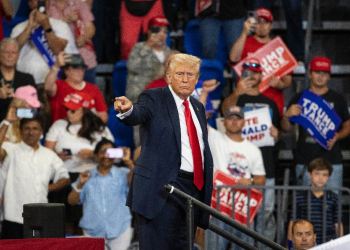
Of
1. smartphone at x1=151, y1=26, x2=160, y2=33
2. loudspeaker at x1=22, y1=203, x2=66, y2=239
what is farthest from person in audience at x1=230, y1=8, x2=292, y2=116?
loudspeaker at x1=22, y1=203, x2=66, y2=239

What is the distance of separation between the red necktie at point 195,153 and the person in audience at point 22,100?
7.54 feet

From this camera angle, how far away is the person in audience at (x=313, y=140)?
18.1 ft

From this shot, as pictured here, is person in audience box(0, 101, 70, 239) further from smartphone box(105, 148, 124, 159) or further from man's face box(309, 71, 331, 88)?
man's face box(309, 71, 331, 88)

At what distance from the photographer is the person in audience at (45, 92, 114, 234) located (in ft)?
17.1

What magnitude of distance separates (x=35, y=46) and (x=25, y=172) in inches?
58.3

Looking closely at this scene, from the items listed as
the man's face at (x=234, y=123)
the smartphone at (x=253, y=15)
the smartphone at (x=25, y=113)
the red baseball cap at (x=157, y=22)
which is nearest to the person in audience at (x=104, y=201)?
the smartphone at (x=25, y=113)

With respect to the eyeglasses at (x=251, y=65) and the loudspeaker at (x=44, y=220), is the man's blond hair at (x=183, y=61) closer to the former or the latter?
the loudspeaker at (x=44, y=220)

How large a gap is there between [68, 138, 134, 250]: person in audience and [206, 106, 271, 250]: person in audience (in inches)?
29.3

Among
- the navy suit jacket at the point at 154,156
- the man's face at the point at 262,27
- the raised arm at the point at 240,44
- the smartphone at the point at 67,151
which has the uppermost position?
the man's face at the point at 262,27

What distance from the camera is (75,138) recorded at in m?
5.27

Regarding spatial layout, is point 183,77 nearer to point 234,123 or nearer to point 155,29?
point 234,123

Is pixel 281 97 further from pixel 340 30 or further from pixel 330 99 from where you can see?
pixel 340 30

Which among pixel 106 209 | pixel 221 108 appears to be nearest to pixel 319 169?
pixel 221 108

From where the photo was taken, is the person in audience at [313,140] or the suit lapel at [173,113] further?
the person in audience at [313,140]
